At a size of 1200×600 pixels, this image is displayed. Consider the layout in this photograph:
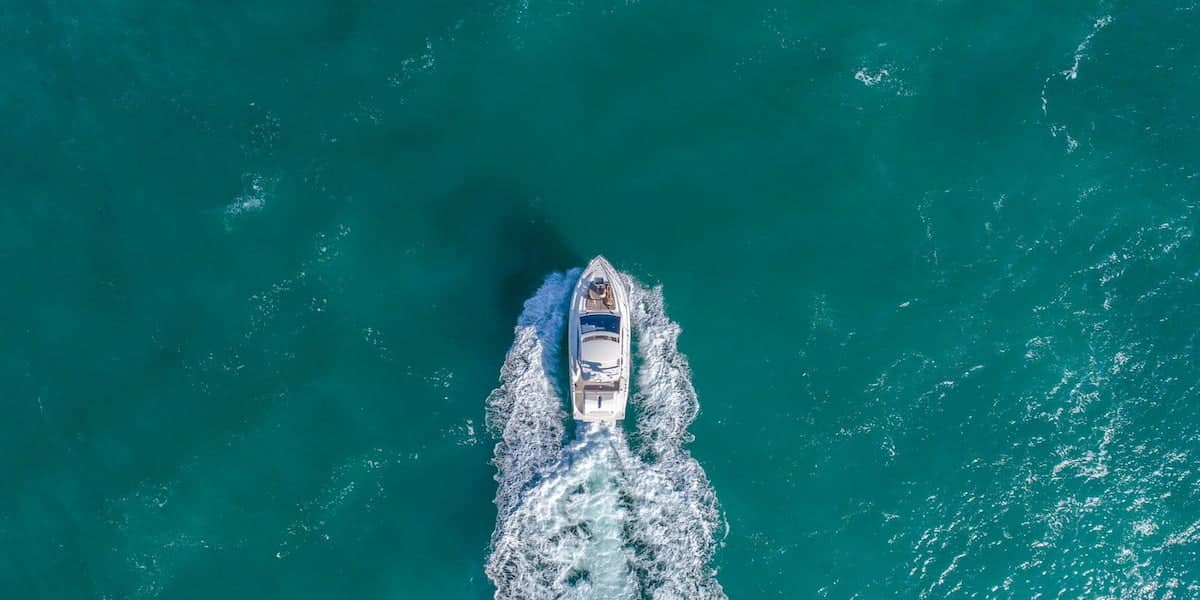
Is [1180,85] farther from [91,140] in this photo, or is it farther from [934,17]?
[91,140]

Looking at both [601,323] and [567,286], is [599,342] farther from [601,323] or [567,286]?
[567,286]

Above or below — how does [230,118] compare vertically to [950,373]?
above

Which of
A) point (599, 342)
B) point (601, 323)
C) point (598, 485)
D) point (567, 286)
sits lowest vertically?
point (598, 485)

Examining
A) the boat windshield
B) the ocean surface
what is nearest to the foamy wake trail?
the ocean surface

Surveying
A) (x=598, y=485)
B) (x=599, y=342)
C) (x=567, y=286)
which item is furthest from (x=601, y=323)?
Result: (x=598, y=485)

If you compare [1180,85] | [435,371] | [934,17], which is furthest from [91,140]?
[1180,85]

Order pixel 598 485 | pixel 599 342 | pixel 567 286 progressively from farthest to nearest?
1. pixel 567 286
2. pixel 598 485
3. pixel 599 342

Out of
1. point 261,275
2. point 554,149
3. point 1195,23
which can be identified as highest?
point 1195,23
